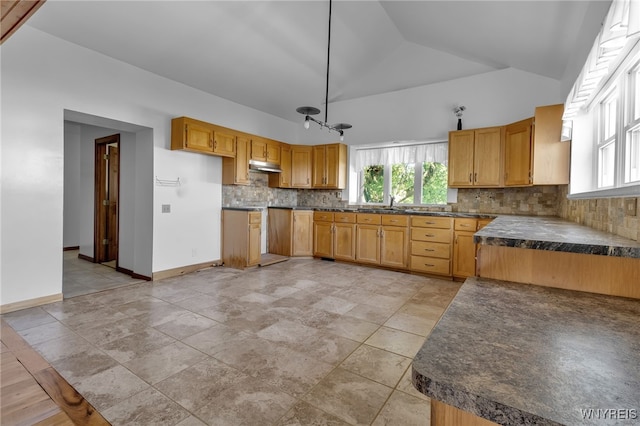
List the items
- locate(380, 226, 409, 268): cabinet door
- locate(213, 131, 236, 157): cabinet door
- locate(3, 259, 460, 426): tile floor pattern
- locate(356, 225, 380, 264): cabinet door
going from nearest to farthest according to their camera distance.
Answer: locate(3, 259, 460, 426): tile floor pattern, locate(213, 131, 236, 157): cabinet door, locate(380, 226, 409, 268): cabinet door, locate(356, 225, 380, 264): cabinet door

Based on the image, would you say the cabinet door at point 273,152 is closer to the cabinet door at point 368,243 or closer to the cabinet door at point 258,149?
the cabinet door at point 258,149

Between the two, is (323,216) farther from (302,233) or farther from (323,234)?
(302,233)

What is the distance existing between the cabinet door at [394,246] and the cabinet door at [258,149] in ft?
8.14

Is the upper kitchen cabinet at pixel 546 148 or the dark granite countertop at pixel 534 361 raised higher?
the upper kitchen cabinet at pixel 546 148

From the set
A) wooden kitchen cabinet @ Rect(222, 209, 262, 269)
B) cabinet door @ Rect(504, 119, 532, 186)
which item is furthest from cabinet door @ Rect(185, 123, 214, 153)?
cabinet door @ Rect(504, 119, 532, 186)

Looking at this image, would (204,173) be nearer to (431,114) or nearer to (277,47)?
(277,47)

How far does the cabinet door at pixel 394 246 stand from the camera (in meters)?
4.68

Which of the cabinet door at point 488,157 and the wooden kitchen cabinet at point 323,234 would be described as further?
the wooden kitchen cabinet at point 323,234

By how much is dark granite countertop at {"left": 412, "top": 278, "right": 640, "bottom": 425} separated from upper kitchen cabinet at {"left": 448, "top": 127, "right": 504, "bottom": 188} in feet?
12.0

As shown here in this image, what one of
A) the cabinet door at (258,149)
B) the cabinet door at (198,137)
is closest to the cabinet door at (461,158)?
the cabinet door at (258,149)

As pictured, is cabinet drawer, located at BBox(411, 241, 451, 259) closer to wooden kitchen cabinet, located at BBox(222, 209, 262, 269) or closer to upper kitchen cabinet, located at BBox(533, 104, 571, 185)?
upper kitchen cabinet, located at BBox(533, 104, 571, 185)

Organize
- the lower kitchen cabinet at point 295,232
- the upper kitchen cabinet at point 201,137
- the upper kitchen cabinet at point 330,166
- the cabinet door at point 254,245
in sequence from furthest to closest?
1. the upper kitchen cabinet at point 330,166
2. the lower kitchen cabinet at point 295,232
3. the cabinet door at point 254,245
4. the upper kitchen cabinet at point 201,137

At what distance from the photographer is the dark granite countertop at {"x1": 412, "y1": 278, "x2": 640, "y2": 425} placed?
0.46 meters

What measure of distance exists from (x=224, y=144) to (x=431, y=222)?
3.41 meters
